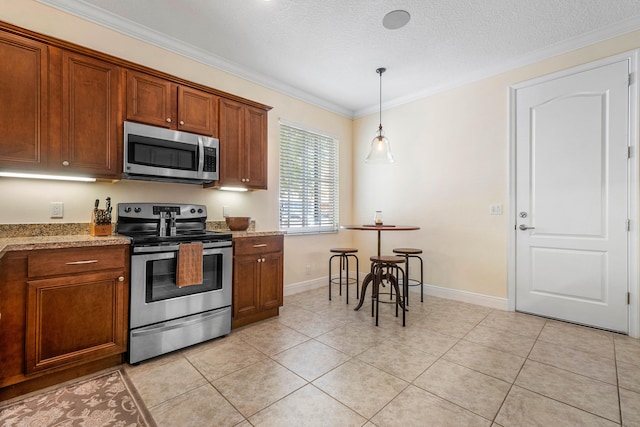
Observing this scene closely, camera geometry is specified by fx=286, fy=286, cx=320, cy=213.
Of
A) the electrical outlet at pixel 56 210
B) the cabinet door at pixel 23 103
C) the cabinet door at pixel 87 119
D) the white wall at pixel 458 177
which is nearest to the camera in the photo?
the cabinet door at pixel 23 103

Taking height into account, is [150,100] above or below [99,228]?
above

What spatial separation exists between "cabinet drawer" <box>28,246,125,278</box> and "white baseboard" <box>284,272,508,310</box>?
7.20 ft

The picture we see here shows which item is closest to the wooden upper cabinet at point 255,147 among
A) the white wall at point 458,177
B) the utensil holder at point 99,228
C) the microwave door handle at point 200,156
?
the microwave door handle at point 200,156

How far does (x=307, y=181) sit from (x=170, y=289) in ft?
8.13

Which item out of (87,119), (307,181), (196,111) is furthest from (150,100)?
(307,181)

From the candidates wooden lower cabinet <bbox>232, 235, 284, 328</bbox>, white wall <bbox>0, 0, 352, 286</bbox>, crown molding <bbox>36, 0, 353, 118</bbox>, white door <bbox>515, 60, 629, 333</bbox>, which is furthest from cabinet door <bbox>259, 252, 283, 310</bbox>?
white door <bbox>515, 60, 629, 333</bbox>

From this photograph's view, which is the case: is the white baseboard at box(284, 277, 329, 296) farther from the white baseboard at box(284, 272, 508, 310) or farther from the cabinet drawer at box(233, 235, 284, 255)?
the cabinet drawer at box(233, 235, 284, 255)

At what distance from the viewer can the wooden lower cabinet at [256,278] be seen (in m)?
2.77

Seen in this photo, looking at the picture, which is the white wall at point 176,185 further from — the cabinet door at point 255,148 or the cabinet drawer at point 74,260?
the cabinet drawer at point 74,260

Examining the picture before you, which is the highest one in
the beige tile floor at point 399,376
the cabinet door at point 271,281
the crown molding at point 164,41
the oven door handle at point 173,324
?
the crown molding at point 164,41

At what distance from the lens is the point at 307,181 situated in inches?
169

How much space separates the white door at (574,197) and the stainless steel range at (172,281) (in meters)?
3.25

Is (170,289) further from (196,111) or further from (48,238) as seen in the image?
(196,111)

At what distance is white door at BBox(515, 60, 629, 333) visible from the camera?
2.69 meters
